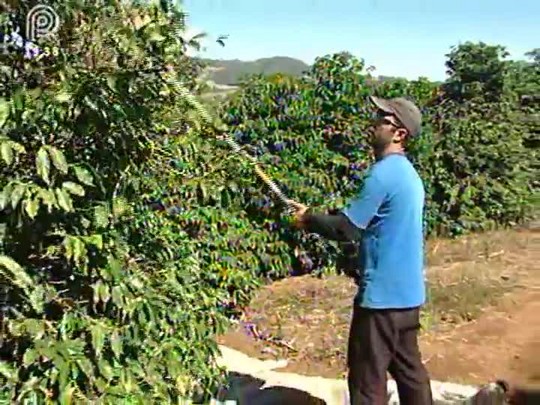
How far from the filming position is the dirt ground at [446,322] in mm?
5660

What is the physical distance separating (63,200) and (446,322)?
4377mm

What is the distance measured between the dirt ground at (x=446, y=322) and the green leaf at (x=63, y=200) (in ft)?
Answer: 10.1

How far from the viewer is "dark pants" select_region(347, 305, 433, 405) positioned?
3.76 metres

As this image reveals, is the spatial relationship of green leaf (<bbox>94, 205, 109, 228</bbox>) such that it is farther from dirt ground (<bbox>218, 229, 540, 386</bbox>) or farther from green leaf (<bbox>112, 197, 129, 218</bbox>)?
dirt ground (<bbox>218, 229, 540, 386</bbox>)

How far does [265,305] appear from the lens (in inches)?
279

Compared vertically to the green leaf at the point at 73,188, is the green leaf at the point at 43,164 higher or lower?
higher

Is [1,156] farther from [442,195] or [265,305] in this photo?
[442,195]

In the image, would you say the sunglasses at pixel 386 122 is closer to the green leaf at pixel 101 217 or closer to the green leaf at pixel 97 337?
the green leaf at pixel 101 217

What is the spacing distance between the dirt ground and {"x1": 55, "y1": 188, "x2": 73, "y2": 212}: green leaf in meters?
3.06

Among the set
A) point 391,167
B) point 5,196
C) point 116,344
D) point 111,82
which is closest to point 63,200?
point 5,196

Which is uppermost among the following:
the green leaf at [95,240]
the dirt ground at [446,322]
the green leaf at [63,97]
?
the green leaf at [63,97]

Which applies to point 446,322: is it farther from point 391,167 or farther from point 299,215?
point 391,167

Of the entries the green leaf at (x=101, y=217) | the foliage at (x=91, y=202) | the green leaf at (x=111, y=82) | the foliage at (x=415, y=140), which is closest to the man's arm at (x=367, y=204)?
the foliage at (x=91, y=202)

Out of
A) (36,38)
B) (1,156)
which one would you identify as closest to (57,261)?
(1,156)
